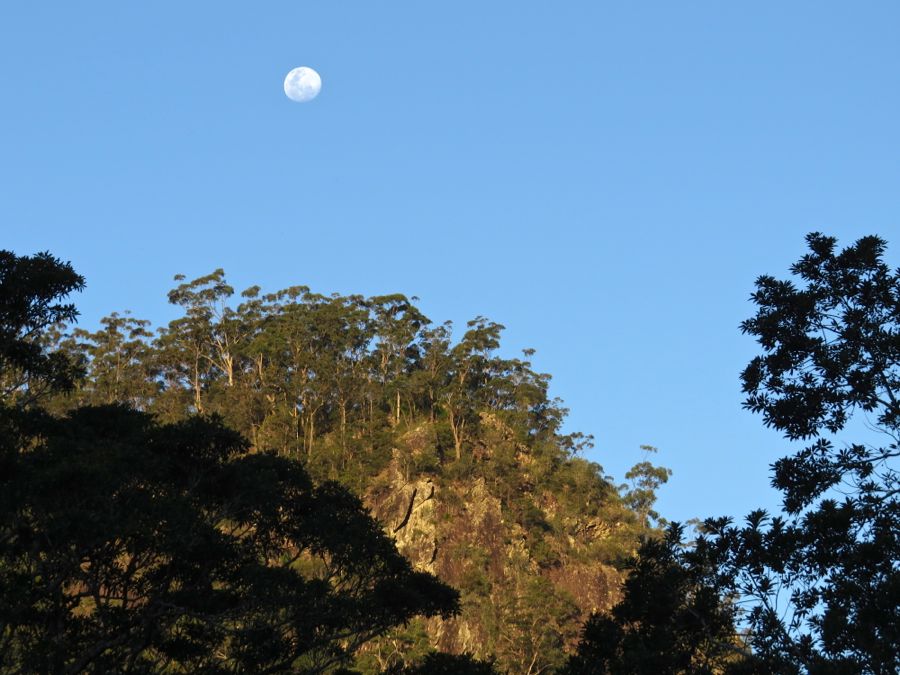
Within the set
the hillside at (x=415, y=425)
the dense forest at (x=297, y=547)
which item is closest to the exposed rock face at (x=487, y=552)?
the hillside at (x=415, y=425)

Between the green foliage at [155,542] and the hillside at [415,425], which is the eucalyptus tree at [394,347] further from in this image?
the green foliage at [155,542]

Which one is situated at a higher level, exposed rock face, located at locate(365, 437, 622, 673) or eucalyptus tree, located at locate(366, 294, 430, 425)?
eucalyptus tree, located at locate(366, 294, 430, 425)

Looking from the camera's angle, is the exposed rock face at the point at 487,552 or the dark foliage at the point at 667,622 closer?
the dark foliage at the point at 667,622

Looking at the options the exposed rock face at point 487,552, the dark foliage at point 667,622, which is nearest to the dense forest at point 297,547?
the dark foliage at point 667,622

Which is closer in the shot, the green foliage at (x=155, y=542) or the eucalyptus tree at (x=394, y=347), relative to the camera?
the green foliage at (x=155, y=542)

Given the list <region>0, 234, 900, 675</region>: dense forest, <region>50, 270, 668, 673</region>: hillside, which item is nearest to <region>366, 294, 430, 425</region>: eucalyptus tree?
<region>50, 270, 668, 673</region>: hillside

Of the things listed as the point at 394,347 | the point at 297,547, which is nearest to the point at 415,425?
the point at 394,347

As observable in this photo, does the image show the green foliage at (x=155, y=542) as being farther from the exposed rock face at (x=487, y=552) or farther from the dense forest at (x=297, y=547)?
the exposed rock face at (x=487, y=552)

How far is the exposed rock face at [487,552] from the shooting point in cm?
6056

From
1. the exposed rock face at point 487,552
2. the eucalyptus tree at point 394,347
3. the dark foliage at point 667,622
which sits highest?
the eucalyptus tree at point 394,347

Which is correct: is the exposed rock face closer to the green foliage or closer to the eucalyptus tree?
the eucalyptus tree

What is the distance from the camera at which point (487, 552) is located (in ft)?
221

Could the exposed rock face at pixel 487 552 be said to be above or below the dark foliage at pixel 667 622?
above

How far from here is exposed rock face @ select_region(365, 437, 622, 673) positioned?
60.6 meters
